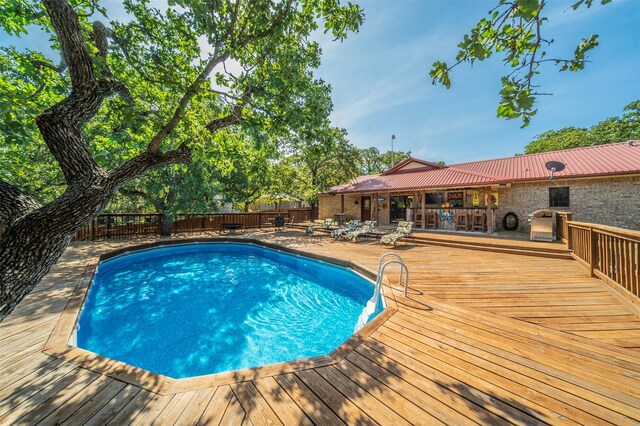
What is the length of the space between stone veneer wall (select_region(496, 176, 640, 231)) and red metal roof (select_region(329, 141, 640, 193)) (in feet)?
1.74

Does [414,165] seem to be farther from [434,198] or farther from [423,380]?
[423,380]

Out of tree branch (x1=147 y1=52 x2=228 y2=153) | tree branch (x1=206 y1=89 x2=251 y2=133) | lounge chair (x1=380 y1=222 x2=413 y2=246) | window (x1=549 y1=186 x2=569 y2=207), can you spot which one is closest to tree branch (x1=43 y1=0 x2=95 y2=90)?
tree branch (x1=147 y1=52 x2=228 y2=153)

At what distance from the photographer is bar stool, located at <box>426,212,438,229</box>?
12.4 metres

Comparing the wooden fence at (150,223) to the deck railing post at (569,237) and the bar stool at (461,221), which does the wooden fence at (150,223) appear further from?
the deck railing post at (569,237)

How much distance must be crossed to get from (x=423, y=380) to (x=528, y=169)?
1408 cm

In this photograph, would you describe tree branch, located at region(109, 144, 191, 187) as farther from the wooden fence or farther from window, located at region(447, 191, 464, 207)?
window, located at region(447, 191, 464, 207)

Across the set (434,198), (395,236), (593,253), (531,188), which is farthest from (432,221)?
(593,253)

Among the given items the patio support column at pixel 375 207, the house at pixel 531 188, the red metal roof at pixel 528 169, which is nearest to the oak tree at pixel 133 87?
the red metal roof at pixel 528 169

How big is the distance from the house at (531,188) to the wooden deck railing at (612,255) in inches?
213

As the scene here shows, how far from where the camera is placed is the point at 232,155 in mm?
5574

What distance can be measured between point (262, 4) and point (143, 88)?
3362 millimetres

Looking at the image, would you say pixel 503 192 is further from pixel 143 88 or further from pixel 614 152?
pixel 143 88

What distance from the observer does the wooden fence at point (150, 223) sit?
37.2 ft

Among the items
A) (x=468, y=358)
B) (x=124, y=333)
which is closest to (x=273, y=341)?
(x=124, y=333)
